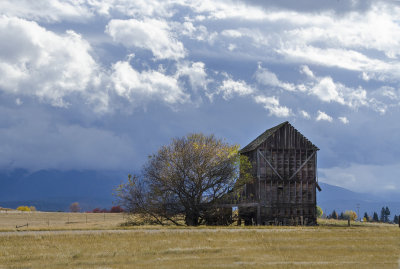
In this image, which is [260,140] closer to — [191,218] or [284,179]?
[284,179]

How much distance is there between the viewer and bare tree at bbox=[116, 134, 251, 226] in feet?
199

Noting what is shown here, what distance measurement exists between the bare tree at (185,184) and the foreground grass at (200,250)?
76.9 feet

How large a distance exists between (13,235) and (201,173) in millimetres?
29195

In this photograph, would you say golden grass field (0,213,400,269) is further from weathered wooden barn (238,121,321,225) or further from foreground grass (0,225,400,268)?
weathered wooden barn (238,121,321,225)

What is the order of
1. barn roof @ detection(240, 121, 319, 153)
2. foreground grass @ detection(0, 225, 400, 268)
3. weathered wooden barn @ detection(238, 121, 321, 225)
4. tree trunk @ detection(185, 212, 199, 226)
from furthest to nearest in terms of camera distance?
barn roof @ detection(240, 121, 319, 153) → tree trunk @ detection(185, 212, 199, 226) → weathered wooden barn @ detection(238, 121, 321, 225) → foreground grass @ detection(0, 225, 400, 268)

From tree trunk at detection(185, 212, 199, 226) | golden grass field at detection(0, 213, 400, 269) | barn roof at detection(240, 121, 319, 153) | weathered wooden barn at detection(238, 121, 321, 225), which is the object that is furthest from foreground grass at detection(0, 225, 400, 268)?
barn roof at detection(240, 121, 319, 153)

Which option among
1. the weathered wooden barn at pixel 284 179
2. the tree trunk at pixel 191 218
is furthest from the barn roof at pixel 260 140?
the tree trunk at pixel 191 218

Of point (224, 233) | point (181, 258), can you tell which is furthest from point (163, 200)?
point (181, 258)

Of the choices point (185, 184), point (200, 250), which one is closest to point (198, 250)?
point (200, 250)

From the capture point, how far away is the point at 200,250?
3000 centimetres

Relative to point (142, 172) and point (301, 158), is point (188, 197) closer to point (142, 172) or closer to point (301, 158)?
point (142, 172)

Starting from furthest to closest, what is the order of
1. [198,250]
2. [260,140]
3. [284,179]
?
1. [260,140]
2. [284,179]
3. [198,250]

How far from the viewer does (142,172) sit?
62.6 m

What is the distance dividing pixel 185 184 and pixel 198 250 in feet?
101
